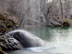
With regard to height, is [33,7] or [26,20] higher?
[33,7]

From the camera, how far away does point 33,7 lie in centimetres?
3409

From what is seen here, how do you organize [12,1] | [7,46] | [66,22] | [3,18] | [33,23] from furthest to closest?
[66,22] < [33,23] < [12,1] < [3,18] < [7,46]

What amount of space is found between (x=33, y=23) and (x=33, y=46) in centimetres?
2167

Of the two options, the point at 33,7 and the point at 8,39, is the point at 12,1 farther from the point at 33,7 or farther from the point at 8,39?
the point at 8,39

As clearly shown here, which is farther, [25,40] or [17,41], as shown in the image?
[25,40]

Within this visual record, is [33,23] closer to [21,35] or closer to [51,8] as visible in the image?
[51,8]

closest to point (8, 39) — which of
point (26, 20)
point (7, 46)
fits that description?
point (7, 46)

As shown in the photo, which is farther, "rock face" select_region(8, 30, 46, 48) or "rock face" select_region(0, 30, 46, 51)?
"rock face" select_region(8, 30, 46, 48)

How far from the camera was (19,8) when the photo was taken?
3003 cm

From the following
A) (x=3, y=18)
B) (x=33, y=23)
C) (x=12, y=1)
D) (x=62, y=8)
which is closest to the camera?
(x=3, y=18)

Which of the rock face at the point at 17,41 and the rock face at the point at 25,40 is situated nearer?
the rock face at the point at 17,41

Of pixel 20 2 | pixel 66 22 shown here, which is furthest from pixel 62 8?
pixel 20 2

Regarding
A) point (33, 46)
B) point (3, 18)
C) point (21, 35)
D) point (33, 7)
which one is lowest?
point (33, 46)

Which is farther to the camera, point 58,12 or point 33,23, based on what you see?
point 58,12
